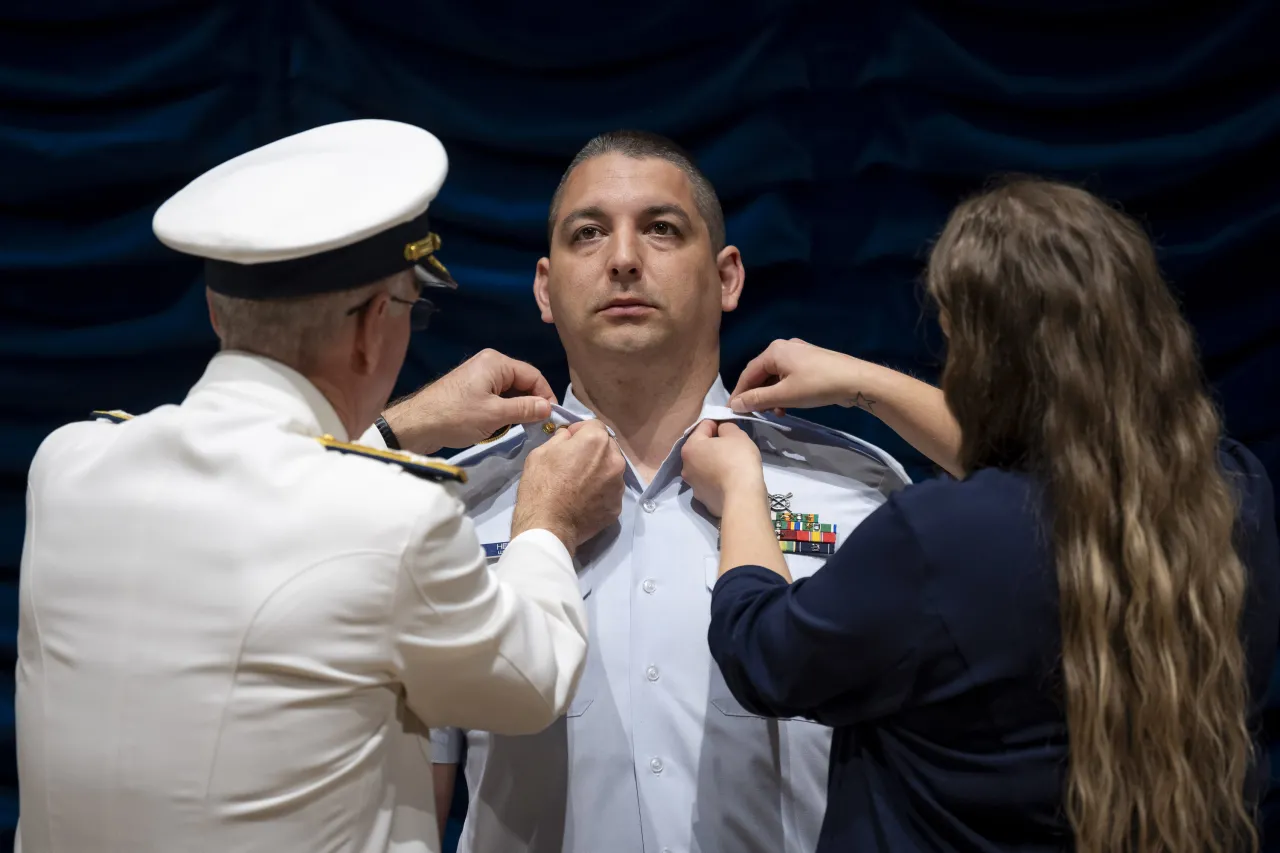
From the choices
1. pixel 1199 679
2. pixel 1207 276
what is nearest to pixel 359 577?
pixel 1199 679

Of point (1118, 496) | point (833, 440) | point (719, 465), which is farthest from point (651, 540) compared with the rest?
point (1118, 496)

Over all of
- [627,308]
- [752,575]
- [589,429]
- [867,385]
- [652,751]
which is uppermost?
[627,308]

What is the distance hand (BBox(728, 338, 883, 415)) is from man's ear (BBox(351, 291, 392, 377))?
64 centimetres

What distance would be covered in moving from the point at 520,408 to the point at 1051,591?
0.81m

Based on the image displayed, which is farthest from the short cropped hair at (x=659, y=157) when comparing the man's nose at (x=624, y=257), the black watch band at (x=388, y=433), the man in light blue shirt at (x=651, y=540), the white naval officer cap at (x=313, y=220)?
the white naval officer cap at (x=313, y=220)

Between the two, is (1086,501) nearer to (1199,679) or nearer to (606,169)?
(1199,679)

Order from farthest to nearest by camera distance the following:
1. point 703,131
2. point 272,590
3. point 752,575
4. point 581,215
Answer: point 703,131 < point 581,215 < point 752,575 < point 272,590

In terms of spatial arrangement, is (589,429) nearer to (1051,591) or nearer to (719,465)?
(719,465)

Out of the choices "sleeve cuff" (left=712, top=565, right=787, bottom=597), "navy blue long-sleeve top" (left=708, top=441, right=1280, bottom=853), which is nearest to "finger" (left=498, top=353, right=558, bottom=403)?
"sleeve cuff" (left=712, top=565, right=787, bottom=597)

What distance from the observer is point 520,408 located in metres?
1.67

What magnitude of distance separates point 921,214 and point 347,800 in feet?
4.51

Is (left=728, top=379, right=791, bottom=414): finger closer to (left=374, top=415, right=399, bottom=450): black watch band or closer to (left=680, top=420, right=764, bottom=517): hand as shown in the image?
(left=680, top=420, right=764, bottom=517): hand

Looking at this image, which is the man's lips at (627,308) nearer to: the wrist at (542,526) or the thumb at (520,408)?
the thumb at (520,408)

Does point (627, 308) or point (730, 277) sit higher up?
point (730, 277)
